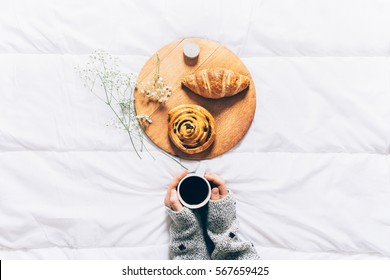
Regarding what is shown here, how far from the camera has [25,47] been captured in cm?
115

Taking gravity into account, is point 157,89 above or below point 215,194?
above

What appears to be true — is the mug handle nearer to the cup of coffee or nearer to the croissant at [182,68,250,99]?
the cup of coffee

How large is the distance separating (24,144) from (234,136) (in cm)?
49

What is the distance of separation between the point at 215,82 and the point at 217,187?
0.79 feet

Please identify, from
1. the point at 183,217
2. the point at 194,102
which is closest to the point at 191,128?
the point at 194,102

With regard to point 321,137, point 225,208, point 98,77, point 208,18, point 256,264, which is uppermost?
point 208,18

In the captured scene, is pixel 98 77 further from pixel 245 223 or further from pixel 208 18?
pixel 245 223

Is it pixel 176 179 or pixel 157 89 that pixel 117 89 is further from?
pixel 176 179

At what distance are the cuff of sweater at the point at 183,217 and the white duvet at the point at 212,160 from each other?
0.17ft

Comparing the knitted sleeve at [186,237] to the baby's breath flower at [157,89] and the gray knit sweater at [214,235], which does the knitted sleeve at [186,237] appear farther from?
the baby's breath flower at [157,89]

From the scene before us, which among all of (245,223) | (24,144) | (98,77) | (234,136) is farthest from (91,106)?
(245,223)

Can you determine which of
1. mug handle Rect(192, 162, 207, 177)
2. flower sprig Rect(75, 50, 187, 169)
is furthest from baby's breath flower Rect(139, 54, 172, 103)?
mug handle Rect(192, 162, 207, 177)

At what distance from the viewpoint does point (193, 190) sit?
107 cm

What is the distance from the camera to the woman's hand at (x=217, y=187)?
110 centimetres
